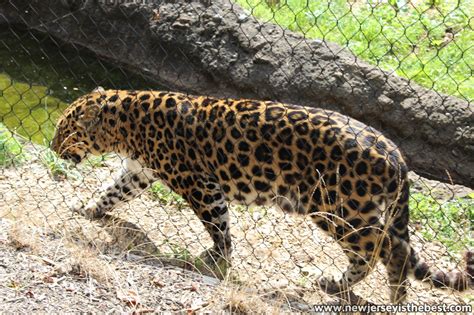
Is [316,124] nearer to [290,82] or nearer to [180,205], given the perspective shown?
[180,205]

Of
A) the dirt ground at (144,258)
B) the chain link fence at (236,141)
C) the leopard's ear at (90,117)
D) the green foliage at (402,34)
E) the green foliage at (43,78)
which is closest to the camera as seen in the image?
the dirt ground at (144,258)

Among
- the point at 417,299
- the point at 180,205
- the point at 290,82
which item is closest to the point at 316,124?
the point at 417,299

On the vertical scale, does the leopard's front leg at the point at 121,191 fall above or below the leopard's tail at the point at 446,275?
below

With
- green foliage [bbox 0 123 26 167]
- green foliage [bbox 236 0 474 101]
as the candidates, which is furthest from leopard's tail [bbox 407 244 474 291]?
green foliage [bbox 0 123 26 167]

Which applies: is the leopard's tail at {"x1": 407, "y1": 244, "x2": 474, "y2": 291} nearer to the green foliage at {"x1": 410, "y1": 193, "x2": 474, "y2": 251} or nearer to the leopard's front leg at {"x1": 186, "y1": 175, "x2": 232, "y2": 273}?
the green foliage at {"x1": 410, "y1": 193, "x2": 474, "y2": 251}

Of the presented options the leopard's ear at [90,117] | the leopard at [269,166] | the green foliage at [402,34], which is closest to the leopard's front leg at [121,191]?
the leopard at [269,166]

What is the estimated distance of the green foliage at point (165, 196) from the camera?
707cm

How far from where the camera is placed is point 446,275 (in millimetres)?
5219

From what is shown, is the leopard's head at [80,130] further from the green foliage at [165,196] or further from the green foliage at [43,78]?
the green foliage at [43,78]

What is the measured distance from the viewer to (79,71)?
925 centimetres

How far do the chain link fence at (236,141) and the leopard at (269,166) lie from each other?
33 centimetres

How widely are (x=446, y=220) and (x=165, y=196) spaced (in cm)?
247

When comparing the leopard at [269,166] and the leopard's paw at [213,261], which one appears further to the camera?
the leopard's paw at [213,261]

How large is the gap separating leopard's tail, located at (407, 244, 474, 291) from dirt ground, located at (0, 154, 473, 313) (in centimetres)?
13
